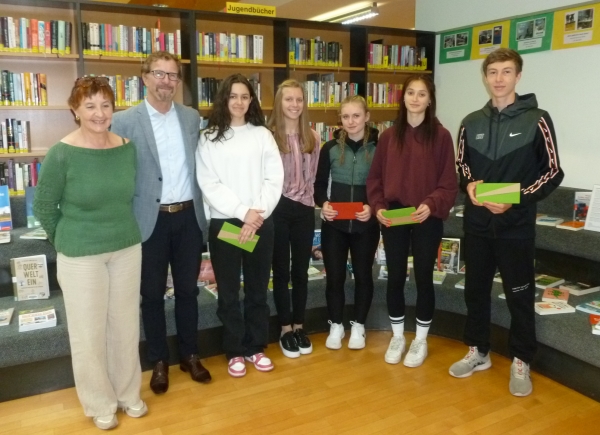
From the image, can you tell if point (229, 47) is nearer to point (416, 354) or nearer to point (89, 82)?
point (89, 82)

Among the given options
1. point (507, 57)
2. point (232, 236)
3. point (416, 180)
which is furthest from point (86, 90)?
point (507, 57)

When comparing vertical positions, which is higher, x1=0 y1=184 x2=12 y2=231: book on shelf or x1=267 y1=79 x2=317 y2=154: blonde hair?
→ x1=267 y1=79 x2=317 y2=154: blonde hair

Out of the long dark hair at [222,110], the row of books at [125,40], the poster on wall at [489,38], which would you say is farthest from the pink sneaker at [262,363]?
the poster on wall at [489,38]

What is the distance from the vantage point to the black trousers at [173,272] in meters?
2.43

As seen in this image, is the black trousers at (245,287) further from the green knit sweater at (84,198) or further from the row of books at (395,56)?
the row of books at (395,56)

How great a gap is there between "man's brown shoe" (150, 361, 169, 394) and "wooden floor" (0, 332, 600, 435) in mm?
36

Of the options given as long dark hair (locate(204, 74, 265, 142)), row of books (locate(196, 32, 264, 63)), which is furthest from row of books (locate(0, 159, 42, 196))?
long dark hair (locate(204, 74, 265, 142))

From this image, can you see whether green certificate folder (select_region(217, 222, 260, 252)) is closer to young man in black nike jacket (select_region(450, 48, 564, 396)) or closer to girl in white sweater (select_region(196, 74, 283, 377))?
girl in white sweater (select_region(196, 74, 283, 377))

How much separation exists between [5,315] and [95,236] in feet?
3.43

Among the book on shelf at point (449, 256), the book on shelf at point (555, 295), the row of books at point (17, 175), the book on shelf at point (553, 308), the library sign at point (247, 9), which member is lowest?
the book on shelf at point (553, 308)

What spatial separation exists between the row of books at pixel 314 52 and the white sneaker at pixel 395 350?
280 cm

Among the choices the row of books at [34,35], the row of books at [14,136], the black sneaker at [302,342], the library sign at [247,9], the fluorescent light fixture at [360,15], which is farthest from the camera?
the fluorescent light fixture at [360,15]

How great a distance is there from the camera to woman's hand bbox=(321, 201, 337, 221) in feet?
9.23

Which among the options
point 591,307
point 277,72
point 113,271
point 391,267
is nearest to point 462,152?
point 391,267
